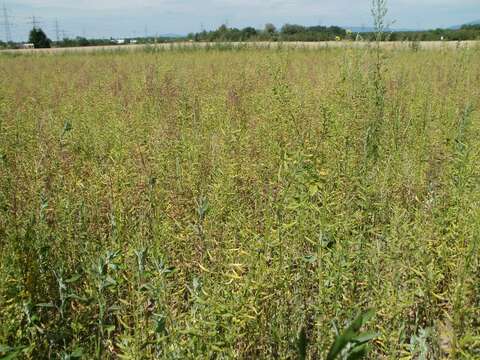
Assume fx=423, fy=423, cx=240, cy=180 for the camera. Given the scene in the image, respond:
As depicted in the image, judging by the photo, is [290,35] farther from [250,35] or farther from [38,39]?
[38,39]

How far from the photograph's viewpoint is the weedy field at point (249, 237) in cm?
176

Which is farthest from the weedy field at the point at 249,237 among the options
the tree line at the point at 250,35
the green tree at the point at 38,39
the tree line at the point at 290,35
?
the green tree at the point at 38,39

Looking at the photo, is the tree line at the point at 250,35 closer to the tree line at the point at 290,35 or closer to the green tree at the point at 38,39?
the tree line at the point at 290,35

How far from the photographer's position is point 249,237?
208 centimetres

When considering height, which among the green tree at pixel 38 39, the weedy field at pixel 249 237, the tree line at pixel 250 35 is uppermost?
the green tree at pixel 38 39

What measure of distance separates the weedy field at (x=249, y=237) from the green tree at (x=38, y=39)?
42.3 metres

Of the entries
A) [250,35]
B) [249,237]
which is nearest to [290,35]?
[250,35]

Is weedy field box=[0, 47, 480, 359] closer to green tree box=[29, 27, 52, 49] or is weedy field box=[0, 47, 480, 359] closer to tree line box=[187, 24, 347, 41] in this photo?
tree line box=[187, 24, 347, 41]

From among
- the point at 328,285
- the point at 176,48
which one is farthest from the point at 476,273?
the point at 176,48

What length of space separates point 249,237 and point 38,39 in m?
46.9

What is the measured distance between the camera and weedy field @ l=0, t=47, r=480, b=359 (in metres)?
1.76

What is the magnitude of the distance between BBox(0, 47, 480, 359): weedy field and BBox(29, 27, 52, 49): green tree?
4228 cm

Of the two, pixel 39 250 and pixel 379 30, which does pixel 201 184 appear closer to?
pixel 39 250

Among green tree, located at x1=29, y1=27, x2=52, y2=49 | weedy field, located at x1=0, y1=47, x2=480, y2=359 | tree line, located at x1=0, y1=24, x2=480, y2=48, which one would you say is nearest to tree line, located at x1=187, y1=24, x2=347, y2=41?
tree line, located at x1=0, y1=24, x2=480, y2=48
